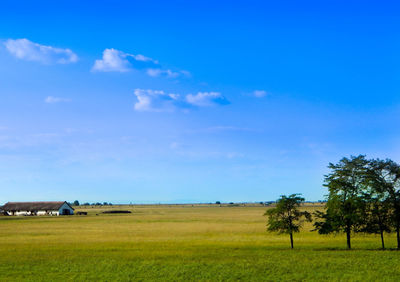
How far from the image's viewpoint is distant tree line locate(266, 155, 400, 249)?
4375 centimetres

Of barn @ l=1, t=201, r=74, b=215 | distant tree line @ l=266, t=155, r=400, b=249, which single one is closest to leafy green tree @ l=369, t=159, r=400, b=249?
distant tree line @ l=266, t=155, r=400, b=249

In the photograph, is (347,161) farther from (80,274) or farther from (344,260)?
(80,274)

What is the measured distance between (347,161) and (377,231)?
9.27m

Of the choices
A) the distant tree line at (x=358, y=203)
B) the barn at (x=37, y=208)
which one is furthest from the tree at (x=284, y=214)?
the barn at (x=37, y=208)

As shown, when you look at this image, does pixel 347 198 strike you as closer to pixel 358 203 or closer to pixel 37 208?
pixel 358 203

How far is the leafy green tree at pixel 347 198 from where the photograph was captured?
4397cm

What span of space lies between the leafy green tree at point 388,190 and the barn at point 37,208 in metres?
125

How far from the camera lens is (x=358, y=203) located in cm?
4359

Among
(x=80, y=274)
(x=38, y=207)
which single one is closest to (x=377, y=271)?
(x=80, y=274)

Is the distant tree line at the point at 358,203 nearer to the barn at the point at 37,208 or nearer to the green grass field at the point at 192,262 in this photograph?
the green grass field at the point at 192,262

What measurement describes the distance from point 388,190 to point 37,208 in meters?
136

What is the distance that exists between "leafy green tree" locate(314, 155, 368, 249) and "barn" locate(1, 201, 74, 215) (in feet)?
393

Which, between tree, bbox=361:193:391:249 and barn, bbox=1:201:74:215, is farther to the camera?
barn, bbox=1:201:74:215

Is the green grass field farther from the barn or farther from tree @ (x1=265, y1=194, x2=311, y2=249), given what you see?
the barn
